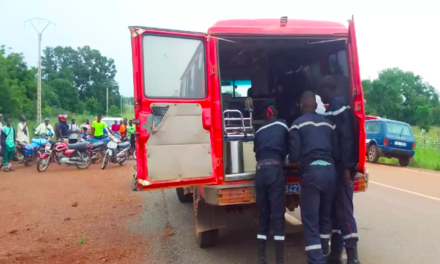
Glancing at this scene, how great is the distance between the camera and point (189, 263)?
193 inches

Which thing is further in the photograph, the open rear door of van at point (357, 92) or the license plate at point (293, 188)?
the license plate at point (293, 188)

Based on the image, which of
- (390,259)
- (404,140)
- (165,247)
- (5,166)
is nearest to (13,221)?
(165,247)

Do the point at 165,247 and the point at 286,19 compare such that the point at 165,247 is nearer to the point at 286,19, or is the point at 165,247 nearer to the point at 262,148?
the point at 262,148

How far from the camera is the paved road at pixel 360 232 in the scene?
16.7 ft

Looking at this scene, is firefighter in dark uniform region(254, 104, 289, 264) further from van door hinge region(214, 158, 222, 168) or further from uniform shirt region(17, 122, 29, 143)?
uniform shirt region(17, 122, 29, 143)

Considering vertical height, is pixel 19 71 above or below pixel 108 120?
above

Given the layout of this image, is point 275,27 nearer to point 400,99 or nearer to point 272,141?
point 272,141

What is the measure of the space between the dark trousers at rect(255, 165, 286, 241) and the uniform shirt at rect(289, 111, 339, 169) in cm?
27

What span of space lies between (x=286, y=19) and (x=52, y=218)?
17.4ft

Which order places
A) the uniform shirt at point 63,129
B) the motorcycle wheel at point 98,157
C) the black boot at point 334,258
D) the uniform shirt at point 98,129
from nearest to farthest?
1. the black boot at point 334,258
2. the motorcycle wheel at point 98,157
3. the uniform shirt at point 63,129
4. the uniform shirt at point 98,129

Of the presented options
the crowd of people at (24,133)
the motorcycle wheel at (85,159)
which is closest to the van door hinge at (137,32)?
the crowd of people at (24,133)

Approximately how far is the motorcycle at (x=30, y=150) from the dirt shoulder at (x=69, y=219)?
7.42 feet

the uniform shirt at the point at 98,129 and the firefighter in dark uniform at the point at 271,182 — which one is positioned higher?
the uniform shirt at the point at 98,129

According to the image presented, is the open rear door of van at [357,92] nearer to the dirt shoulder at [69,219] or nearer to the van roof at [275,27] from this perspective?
the van roof at [275,27]
